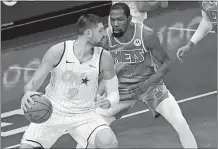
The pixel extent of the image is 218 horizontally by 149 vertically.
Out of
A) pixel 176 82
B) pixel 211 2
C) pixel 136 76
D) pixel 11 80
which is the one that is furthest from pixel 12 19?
pixel 136 76

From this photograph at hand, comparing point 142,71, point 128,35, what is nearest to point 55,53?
point 128,35

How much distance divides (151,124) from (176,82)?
1.98 metres

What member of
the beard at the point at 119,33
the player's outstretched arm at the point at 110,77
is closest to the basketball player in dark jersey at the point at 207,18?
the beard at the point at 119,33

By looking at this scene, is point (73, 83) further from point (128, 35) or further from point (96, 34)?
point (128, 35)

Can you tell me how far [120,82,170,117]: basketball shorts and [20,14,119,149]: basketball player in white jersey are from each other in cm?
96

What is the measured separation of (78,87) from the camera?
11.0 m

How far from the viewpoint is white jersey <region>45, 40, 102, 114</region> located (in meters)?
11.0

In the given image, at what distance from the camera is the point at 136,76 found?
39.7 feet

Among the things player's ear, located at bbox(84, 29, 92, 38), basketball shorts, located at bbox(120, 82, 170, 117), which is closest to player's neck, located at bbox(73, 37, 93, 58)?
player's ear, located at bbox(84, 29, 92, 38)

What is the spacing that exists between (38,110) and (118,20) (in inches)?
65.5

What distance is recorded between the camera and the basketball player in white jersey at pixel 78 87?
35.7ft

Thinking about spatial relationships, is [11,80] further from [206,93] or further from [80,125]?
[80,125]

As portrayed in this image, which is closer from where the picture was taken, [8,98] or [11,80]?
[8,98]

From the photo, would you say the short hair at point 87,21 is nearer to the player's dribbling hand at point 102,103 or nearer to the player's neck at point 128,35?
the player's dribbling hand at point 102,103
